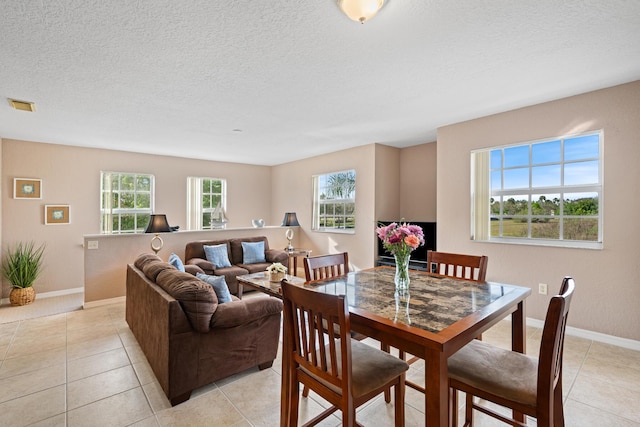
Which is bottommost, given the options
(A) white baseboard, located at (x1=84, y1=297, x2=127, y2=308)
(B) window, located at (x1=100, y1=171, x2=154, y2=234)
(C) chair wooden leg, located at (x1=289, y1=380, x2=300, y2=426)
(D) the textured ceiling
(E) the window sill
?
(A) white baseboard, located at (x1=84, y1=297, x2=127, y2=308)

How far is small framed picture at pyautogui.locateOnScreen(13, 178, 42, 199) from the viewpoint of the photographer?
4.62 m

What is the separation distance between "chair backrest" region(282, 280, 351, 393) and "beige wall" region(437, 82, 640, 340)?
294 centimetres

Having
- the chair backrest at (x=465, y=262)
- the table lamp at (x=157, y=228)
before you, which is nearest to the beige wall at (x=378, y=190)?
the chair backrest at (x=465, y=262)

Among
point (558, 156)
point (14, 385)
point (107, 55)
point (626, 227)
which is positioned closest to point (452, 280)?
point (626, 227)

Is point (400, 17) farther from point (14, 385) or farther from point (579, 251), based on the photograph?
point (14, 385)

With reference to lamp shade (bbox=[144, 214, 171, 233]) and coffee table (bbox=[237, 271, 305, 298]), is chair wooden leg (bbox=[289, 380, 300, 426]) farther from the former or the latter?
Answer: lamp shade (bbox=[144, 214, 171, 233])

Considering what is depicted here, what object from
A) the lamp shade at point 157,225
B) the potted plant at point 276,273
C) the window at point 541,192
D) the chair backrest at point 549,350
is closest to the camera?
the chair backrest at point 549,350

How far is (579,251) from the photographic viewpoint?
309cm

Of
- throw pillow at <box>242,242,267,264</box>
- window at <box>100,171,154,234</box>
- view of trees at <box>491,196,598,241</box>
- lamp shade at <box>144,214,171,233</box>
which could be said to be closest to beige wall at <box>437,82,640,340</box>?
view of trees at <box>491,196,598,241</box>

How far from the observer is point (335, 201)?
19.8 ft

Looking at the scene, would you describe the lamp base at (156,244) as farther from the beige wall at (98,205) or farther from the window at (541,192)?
the window at (541,192)

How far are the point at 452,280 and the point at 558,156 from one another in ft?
7.69

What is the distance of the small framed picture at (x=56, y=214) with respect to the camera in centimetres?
485

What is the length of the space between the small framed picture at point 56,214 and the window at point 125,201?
19.3 inches
